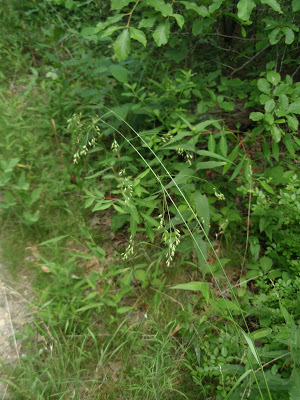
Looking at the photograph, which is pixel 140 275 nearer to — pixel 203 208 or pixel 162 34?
pixel 203 208

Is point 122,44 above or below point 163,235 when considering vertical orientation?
above

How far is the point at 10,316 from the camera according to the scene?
1.89 metres

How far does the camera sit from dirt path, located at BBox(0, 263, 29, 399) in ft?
5.86

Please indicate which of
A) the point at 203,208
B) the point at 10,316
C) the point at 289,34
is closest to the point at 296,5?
the point at 289,34

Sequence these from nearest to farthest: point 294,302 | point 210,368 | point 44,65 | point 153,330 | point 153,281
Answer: point 210,368 → point 294,302 → point 153,330 → point 153,281 → point 44,65

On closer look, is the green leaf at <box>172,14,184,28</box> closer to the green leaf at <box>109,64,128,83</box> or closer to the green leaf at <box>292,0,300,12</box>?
the green leaf at <box>292,0,300,12</box>

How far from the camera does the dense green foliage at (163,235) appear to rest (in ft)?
5.46

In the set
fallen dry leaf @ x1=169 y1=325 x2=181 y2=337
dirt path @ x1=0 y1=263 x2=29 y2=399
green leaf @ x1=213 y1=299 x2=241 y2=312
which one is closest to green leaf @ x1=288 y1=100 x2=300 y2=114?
green leaf @ x1=213 y1=299 x2=241 y2=312

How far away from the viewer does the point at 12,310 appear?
1.96 m

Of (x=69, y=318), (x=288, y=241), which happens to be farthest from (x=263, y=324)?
(x=69, y=318)

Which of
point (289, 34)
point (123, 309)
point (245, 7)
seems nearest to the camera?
point (245, 7)

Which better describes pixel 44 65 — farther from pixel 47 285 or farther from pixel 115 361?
pixel 115 361

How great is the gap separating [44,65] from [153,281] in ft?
8.76

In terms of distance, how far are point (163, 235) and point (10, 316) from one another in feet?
3.30
